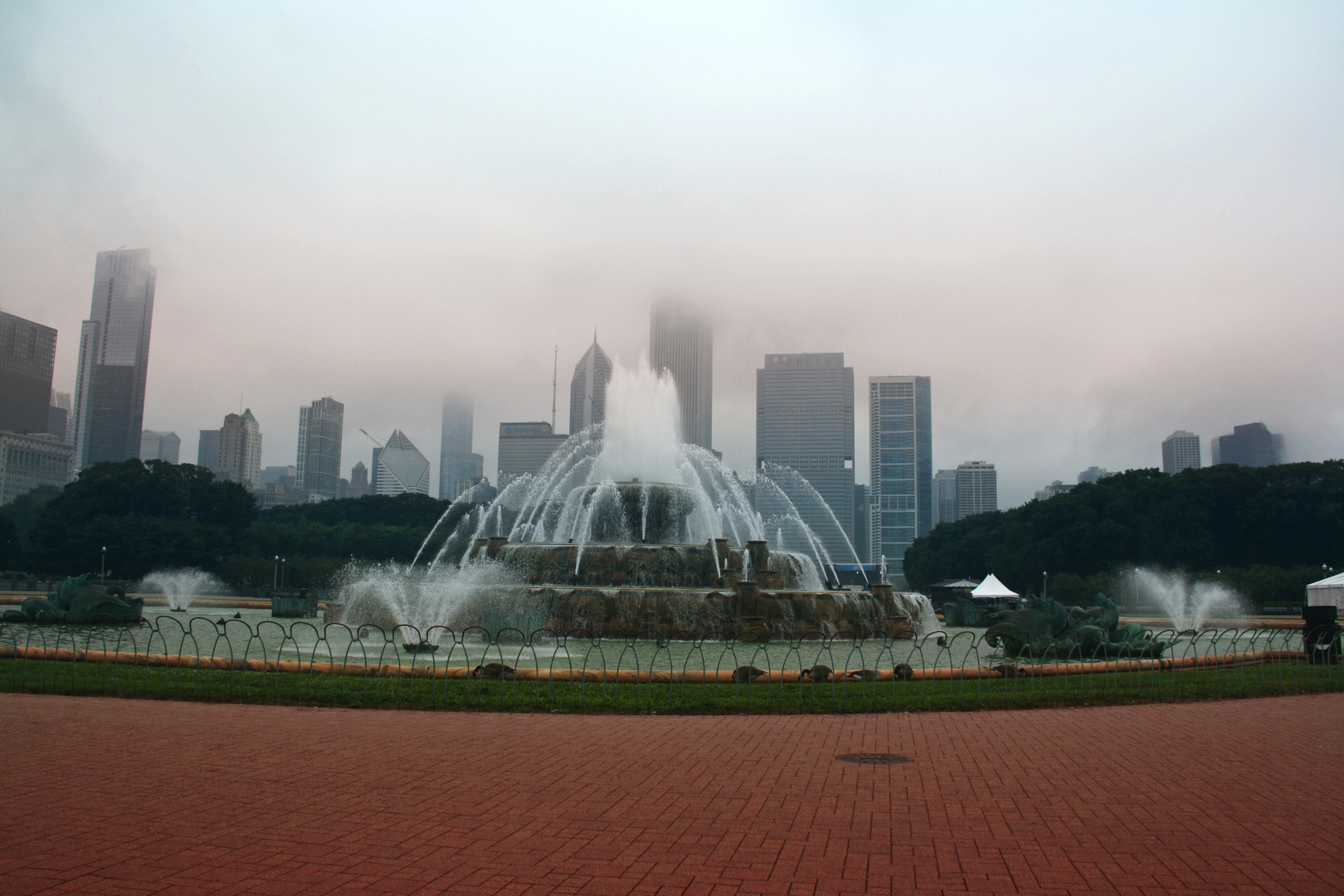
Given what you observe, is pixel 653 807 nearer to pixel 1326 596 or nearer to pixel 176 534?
pixel 1326 596

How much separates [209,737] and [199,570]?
69.8 meters

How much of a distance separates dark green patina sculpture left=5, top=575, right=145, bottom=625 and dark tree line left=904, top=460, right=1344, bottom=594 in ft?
199

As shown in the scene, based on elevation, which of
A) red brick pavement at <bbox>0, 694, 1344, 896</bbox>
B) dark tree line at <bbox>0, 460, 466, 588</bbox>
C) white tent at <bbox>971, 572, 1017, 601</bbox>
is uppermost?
dark tree line at <bbox>0, 460, 466, 588</bbox>

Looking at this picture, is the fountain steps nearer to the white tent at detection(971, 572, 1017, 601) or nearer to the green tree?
the white tent at detection(971, 572, 1017, 601)

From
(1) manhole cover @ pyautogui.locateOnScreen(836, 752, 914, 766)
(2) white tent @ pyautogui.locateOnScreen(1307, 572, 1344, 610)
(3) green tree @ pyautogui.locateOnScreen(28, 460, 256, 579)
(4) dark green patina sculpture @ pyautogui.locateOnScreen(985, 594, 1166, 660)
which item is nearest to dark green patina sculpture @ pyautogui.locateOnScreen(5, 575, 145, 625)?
(4) dark green patina sculpture @ pyautogui.locateOnScreen(985, 594, 1166, 660)

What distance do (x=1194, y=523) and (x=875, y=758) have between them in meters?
68.1

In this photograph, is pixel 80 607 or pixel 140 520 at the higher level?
pixel 140 520

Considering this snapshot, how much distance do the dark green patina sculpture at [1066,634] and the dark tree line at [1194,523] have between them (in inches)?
1881

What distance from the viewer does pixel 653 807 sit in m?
7.25

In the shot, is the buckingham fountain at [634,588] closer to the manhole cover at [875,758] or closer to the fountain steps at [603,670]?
the fountain steps at [603,670]

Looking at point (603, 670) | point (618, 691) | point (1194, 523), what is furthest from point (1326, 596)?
point (618, 691)

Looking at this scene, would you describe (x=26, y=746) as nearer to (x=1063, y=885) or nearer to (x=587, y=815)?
(x=587, y=815)

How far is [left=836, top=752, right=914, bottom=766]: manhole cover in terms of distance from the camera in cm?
904

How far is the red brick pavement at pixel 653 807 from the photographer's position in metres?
5.61
